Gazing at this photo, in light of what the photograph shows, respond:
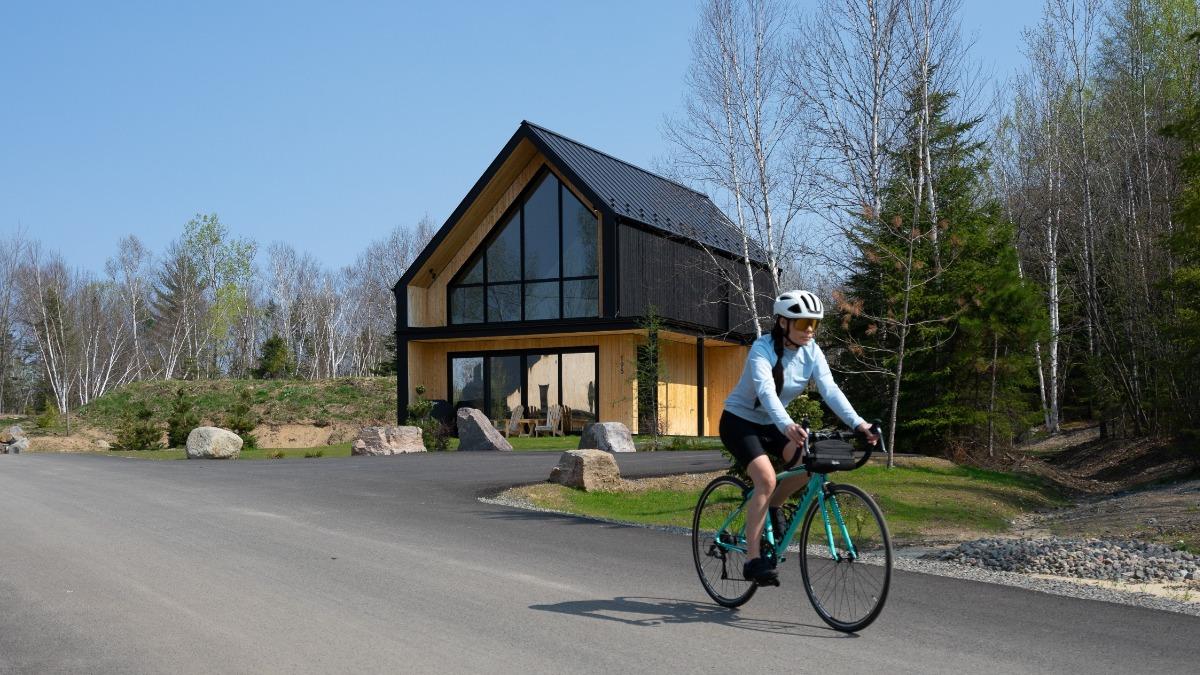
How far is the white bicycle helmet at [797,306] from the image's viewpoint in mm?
6223

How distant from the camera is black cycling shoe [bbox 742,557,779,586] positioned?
20.4 ft

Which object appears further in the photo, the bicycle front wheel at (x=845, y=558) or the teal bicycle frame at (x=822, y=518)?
the teal bicycle frame at (x=822, y=518)

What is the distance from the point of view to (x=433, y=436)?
86.3 ft

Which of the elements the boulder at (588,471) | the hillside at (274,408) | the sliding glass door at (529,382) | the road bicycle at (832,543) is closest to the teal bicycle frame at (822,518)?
the road bicycle at (832,543)

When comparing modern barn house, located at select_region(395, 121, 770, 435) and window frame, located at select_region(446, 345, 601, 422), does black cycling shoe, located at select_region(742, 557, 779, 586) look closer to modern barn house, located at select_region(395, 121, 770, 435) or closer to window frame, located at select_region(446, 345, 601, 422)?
modern barn house, located at select_region(395, 121, 770, 435)

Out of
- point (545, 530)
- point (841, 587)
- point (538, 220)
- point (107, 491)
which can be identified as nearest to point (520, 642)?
point (841, 587)

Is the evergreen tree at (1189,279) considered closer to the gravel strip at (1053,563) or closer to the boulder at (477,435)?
the gravel strip at (1053,563)

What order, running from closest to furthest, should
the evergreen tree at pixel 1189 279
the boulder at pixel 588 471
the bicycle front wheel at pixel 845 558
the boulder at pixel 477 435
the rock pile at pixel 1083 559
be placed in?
the bicycle front wheel at pixel 845 558 < the rock pile at pixel 1083 559 < the boulder at pixel 588 471 < the evergreen tree at pixel 1189 279 < the boulder at pixel 477 435

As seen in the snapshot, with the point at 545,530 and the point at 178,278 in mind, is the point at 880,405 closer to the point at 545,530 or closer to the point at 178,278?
the point at 545,530

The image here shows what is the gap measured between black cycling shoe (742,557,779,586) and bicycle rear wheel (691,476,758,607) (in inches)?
9.7

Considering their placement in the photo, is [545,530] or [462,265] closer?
[545,530]

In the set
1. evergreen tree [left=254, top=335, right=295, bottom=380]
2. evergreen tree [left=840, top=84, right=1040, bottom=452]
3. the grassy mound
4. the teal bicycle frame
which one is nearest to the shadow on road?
the teal bicycle frame

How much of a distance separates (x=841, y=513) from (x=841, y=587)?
410 millimetres

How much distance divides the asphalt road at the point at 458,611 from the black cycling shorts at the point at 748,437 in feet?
3.25
